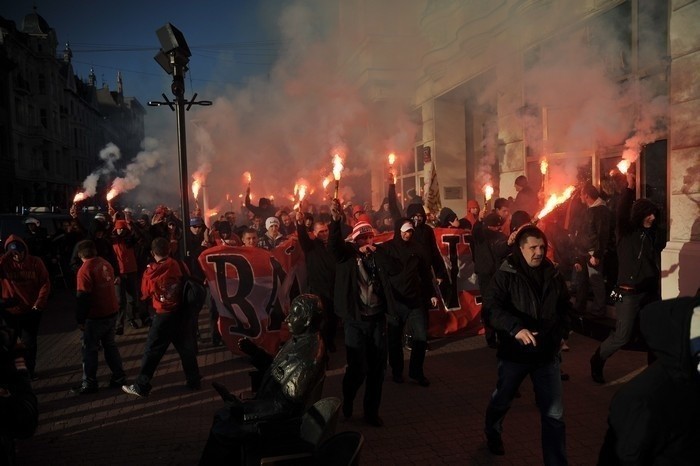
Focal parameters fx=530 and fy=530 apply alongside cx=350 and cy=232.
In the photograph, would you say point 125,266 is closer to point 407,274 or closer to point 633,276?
point 407,274

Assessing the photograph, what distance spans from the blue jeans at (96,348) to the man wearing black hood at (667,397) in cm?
522

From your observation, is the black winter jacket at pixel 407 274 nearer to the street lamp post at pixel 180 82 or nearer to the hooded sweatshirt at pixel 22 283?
the street lamp post at pixel 180 82

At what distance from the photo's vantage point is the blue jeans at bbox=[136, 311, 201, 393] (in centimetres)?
535

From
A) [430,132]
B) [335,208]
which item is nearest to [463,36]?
[430,132]

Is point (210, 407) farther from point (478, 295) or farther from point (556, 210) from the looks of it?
point (556, 210)

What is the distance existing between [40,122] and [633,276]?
49625 millimetres

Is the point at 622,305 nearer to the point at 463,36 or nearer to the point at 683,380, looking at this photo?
the point at 683,380

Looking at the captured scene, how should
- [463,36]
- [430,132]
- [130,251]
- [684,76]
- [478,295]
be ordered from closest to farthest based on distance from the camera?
[684,76]
[478,295]
[130,251]
[463,36]
[430,132]

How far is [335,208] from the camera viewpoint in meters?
5.01

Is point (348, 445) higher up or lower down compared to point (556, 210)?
lower down

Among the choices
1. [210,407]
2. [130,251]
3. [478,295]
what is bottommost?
[210,407]

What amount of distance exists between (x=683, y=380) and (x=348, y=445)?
1.50m

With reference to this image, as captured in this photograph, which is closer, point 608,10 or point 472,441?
point 472,441

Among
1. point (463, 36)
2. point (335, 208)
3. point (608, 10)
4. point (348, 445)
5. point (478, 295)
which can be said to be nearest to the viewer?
point (348, 445)
